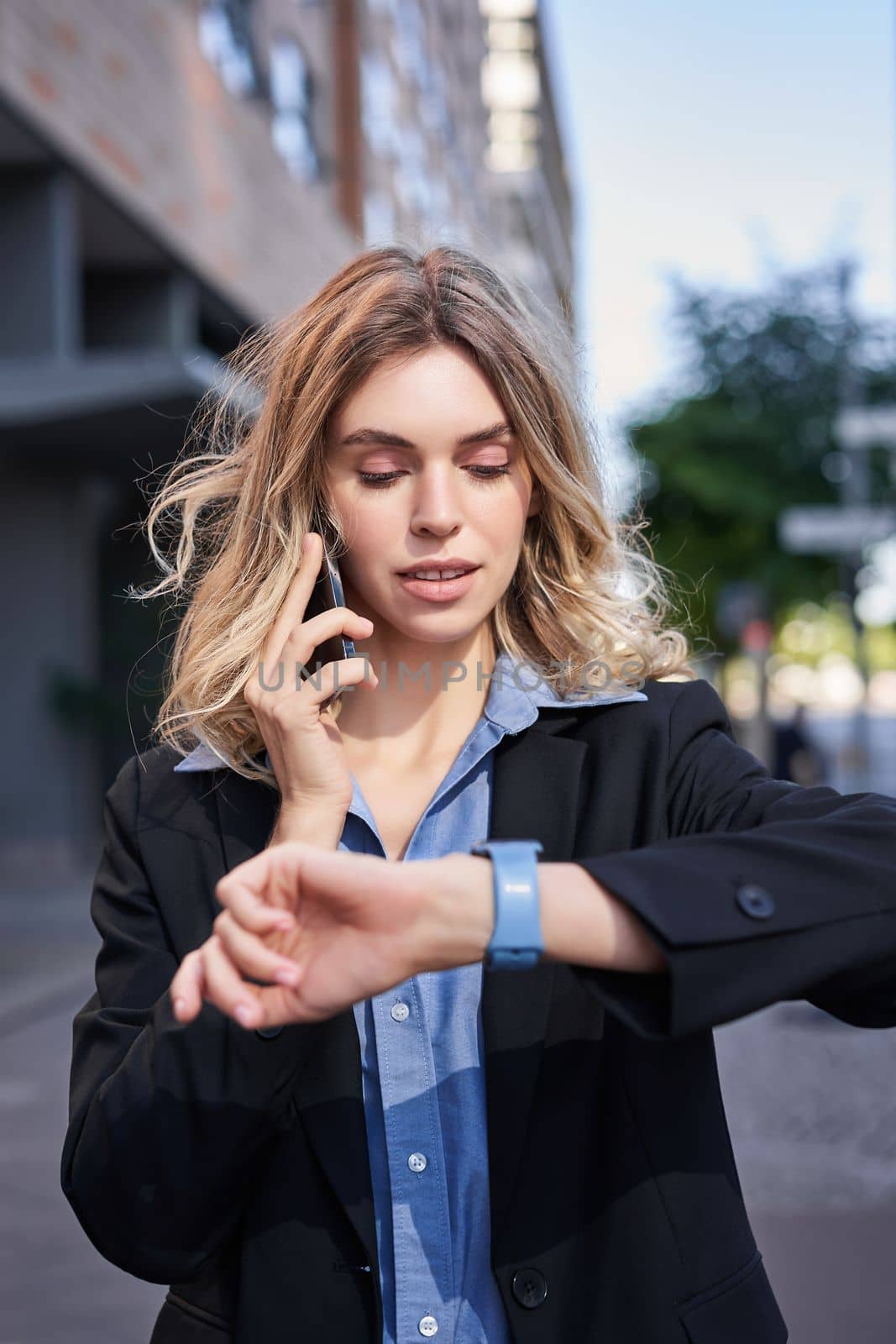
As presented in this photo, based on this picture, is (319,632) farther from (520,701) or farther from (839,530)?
(839,530)

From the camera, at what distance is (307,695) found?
6.07ft

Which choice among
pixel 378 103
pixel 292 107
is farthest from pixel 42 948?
pixel 378 103

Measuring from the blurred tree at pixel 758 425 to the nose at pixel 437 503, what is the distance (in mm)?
18391

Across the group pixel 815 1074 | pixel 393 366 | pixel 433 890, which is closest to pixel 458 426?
pixel 393 366

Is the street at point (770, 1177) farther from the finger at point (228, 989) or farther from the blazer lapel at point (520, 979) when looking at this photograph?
the finger at point (228, 989)

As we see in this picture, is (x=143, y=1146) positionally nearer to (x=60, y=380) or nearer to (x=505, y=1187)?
(x=505, y=1187)

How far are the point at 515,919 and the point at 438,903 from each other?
74 mm

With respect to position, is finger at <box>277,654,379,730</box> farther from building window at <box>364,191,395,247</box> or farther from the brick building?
building window at <box>364,191,395,247</box>

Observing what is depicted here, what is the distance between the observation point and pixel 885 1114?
19.6ft

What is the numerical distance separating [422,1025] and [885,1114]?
4.77 m

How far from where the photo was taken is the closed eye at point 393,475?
197cm

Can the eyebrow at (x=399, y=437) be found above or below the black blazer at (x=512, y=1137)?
above

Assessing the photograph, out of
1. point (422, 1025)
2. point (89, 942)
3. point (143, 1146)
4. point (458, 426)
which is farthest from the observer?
point (89, 942)

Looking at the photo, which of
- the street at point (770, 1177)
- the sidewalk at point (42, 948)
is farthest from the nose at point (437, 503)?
the sidewalk at point (42, 948)
